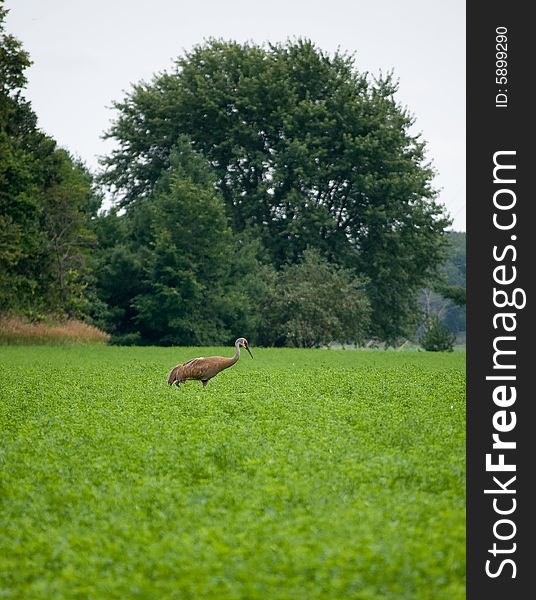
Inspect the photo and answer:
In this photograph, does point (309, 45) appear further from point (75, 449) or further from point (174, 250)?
point (75, 449)

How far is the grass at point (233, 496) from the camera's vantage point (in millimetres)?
7223

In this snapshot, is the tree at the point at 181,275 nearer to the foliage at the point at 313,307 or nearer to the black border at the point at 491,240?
the foliage at the point at 313,307

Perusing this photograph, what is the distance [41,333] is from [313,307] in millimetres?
14562

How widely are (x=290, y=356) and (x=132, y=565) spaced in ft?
96.3

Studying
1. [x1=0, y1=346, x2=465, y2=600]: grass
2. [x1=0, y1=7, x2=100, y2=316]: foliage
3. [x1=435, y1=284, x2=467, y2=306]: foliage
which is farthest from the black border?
[x1=435, y1=284, x2=467, y2=306]: foliage

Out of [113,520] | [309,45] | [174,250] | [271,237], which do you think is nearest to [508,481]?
[113,520]

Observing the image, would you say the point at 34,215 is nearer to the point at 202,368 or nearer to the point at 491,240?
the point at 202,368

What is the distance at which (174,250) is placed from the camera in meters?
48.6

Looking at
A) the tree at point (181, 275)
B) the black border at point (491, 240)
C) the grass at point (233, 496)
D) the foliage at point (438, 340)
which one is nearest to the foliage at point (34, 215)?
the tree at point (181, 275)

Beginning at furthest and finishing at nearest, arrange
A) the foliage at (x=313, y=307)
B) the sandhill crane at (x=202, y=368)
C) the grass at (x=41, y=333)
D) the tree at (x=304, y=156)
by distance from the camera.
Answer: the tree at (x=304, y=156)
the foliage at (x=313, y=307)
the grass at (x=41, y=333)
the sandhill crane at (x=202, y=368)

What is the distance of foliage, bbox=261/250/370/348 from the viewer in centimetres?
5147

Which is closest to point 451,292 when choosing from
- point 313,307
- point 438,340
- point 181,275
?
point 438,340

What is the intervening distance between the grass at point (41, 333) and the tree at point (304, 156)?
13100mm

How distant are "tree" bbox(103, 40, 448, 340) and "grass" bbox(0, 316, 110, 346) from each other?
1310 cm
